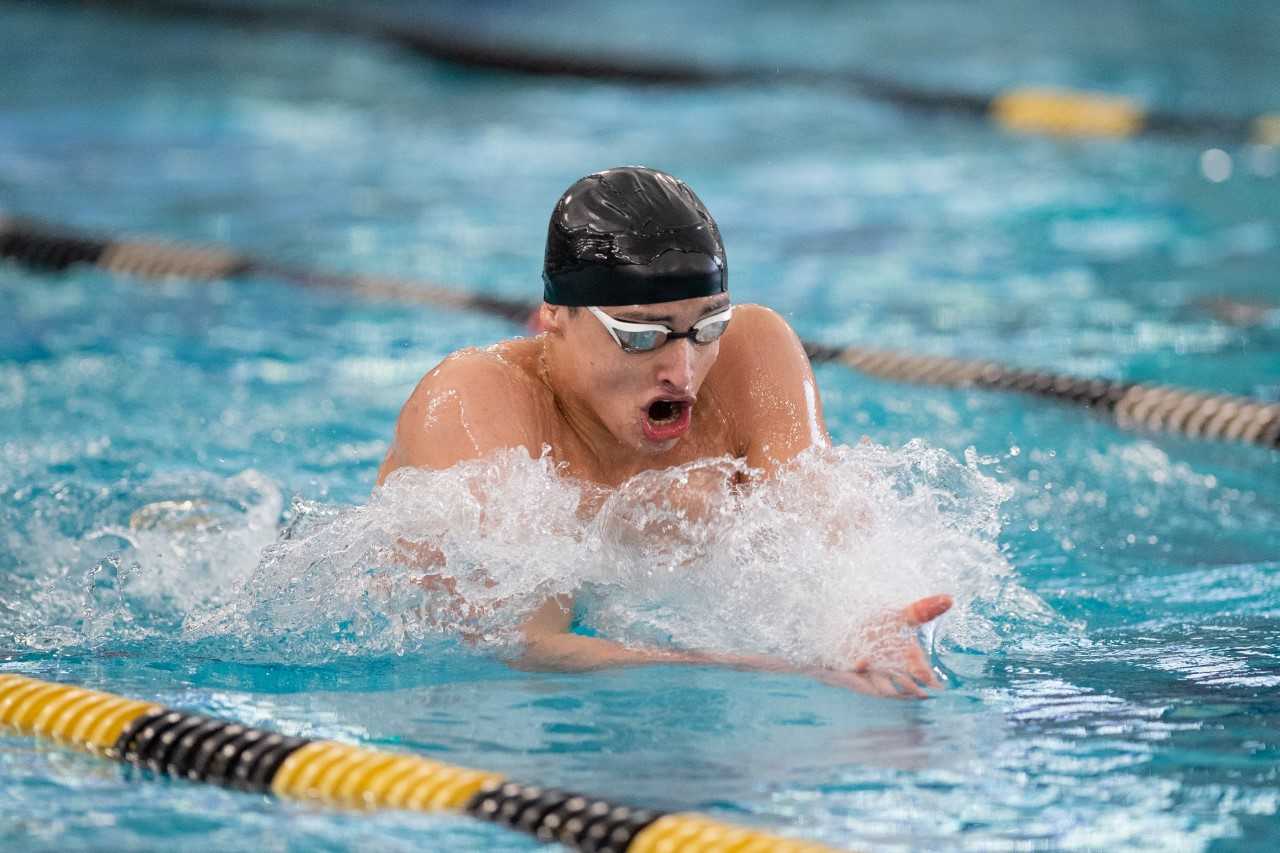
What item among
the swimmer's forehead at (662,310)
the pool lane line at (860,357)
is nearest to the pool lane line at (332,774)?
the swimmer's forehead at (662,310)

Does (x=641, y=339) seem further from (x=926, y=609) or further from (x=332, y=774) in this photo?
(x=332, y=774)

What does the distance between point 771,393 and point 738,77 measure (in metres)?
7.46

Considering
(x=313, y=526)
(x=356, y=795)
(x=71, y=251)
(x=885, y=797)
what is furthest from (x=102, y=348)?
(x=885, y=797)

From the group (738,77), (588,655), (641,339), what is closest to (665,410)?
(641,339)

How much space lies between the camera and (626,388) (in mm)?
2934

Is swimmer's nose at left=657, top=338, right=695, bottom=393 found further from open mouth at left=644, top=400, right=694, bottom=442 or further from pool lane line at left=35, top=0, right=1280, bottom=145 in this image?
pool lane line at left=35, top=0, right=1280, bottom=145

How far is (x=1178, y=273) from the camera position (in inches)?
258

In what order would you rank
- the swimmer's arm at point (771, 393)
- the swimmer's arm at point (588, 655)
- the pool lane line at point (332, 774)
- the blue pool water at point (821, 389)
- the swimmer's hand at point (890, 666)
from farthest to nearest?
the swimmer's arm at point (771, 393)
the swimmer's arm at point (588, 655)
the swimmer's hand at point (890, 666)
the blue pool water at point (821, 389)
the pool lane line at point (332, 774)

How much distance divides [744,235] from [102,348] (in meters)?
2.74

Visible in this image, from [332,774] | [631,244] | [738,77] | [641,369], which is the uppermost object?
[738,77]

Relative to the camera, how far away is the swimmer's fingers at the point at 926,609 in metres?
2.60

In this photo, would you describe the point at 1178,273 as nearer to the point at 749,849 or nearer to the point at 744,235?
the point at 744,235

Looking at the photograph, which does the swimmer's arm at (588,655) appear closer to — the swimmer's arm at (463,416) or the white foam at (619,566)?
the white foam at (619,566)

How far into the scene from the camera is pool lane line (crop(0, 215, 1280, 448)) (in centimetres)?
471
